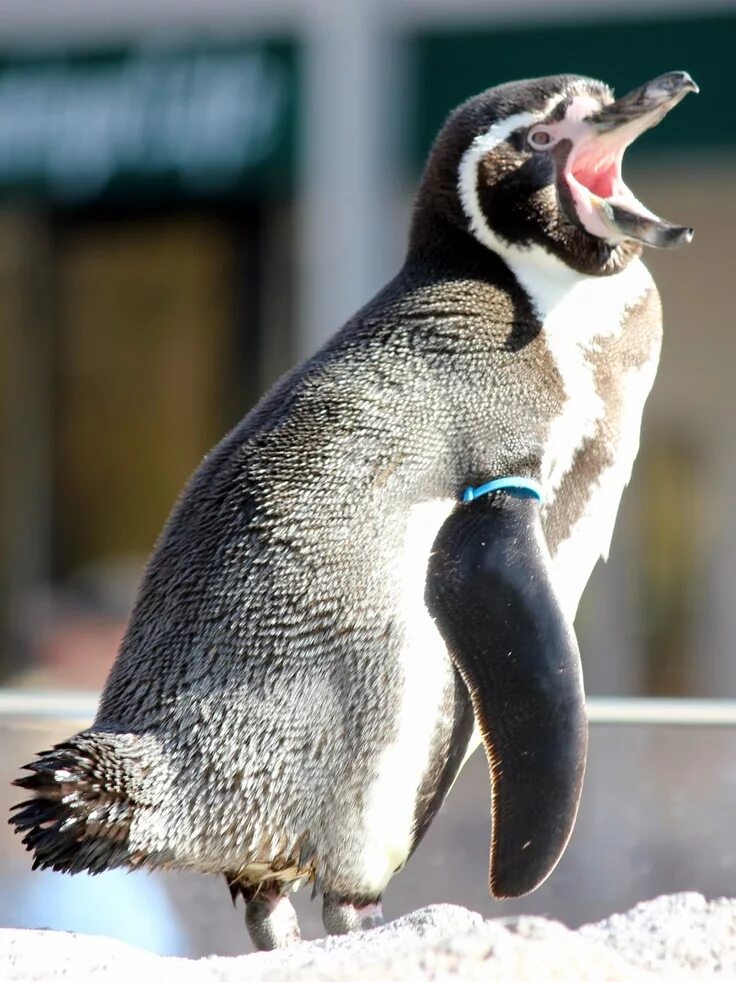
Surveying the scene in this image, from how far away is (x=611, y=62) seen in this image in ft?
16.4

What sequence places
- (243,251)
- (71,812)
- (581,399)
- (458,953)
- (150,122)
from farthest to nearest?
(243,251) → (150,122) → (581,399) → (71,812) → (458,953)

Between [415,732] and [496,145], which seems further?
[496,145]

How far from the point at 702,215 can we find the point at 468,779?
4242 mm

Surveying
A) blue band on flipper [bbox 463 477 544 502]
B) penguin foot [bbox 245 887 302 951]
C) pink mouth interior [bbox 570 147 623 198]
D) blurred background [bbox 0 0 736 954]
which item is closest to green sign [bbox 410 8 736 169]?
blurred background [bbox 0 0 736 954]

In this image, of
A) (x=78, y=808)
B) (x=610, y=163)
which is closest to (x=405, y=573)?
(x=78, y=808)

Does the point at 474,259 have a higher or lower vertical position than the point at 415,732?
higher

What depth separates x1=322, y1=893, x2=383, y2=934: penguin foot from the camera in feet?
4.87

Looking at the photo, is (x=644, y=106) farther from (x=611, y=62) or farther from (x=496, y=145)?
(x=611, y=62)

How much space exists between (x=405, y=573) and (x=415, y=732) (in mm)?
141

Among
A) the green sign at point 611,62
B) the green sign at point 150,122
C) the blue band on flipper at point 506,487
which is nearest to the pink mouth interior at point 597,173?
the blue band on flipper at point 506,487

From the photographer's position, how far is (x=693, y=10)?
197 inches

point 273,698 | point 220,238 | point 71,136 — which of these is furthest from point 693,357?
point 273,698

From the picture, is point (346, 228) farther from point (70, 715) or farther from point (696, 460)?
point (70, 715)

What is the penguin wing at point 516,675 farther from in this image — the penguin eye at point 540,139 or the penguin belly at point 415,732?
the penguin eye at point 540,139
